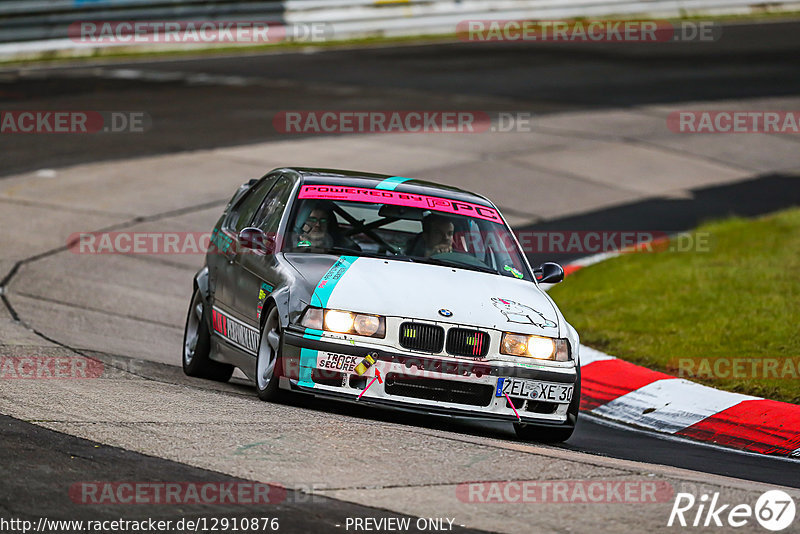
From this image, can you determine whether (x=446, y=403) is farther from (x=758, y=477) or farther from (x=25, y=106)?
(x=25, y=106)

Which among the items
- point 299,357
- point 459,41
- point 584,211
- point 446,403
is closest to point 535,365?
point 446,403

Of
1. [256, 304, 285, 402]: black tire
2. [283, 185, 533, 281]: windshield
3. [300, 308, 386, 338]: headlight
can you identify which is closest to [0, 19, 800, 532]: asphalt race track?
[256, 304, 285, 402]: black tire

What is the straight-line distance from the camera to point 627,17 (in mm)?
35906

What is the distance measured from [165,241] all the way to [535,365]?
7.95 m

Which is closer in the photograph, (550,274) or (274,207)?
(550,274)

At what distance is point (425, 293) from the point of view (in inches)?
306

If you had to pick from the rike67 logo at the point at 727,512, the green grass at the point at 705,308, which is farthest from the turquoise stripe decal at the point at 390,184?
the rike67 logo at the point at 727,512

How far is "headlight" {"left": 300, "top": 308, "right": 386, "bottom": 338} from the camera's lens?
24.7 feet

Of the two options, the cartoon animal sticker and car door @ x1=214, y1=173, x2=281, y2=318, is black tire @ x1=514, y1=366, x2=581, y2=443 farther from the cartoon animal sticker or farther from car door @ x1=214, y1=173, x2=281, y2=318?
car door @ x1=214, y1=173, x2=281, y2=318

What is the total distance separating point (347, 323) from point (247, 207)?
258cm

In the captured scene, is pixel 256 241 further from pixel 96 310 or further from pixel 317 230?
pixel 96 310

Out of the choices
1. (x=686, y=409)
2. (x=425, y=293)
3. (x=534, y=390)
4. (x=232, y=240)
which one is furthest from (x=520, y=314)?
(x=232, y=240)

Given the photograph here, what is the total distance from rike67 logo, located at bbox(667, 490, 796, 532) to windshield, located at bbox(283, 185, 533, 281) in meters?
3.01

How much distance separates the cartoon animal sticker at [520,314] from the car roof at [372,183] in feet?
5.06
